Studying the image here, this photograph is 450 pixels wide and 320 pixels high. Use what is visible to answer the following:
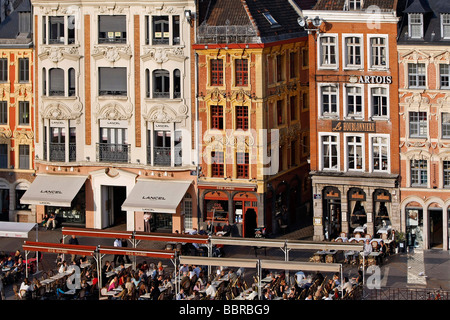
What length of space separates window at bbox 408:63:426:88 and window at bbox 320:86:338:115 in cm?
561

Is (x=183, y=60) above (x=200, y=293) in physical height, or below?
above

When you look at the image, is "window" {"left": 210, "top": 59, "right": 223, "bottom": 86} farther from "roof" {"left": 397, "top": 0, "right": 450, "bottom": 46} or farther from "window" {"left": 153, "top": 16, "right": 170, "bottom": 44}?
"roof" {"left": 397, "top": 0, "right": 450, "bottom": 46}

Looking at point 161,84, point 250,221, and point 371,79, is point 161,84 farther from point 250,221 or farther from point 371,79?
point 371,79

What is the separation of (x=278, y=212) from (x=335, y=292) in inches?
898

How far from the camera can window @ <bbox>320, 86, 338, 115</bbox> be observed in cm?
8975

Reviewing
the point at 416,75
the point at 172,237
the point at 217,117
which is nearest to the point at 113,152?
the point at 217,117

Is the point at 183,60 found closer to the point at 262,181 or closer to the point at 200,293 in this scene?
the point at 262,181

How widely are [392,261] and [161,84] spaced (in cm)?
2280

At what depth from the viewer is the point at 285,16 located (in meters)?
96.8

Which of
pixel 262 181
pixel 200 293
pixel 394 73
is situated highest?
pixel 394 73

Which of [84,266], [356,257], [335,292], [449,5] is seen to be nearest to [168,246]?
[84,266]

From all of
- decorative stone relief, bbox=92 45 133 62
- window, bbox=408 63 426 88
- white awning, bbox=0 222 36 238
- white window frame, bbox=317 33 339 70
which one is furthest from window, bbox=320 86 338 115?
white awning, bbox=0 222 36 238

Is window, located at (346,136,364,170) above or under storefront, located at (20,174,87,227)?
above

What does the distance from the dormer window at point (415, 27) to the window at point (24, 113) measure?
31.6 metres
